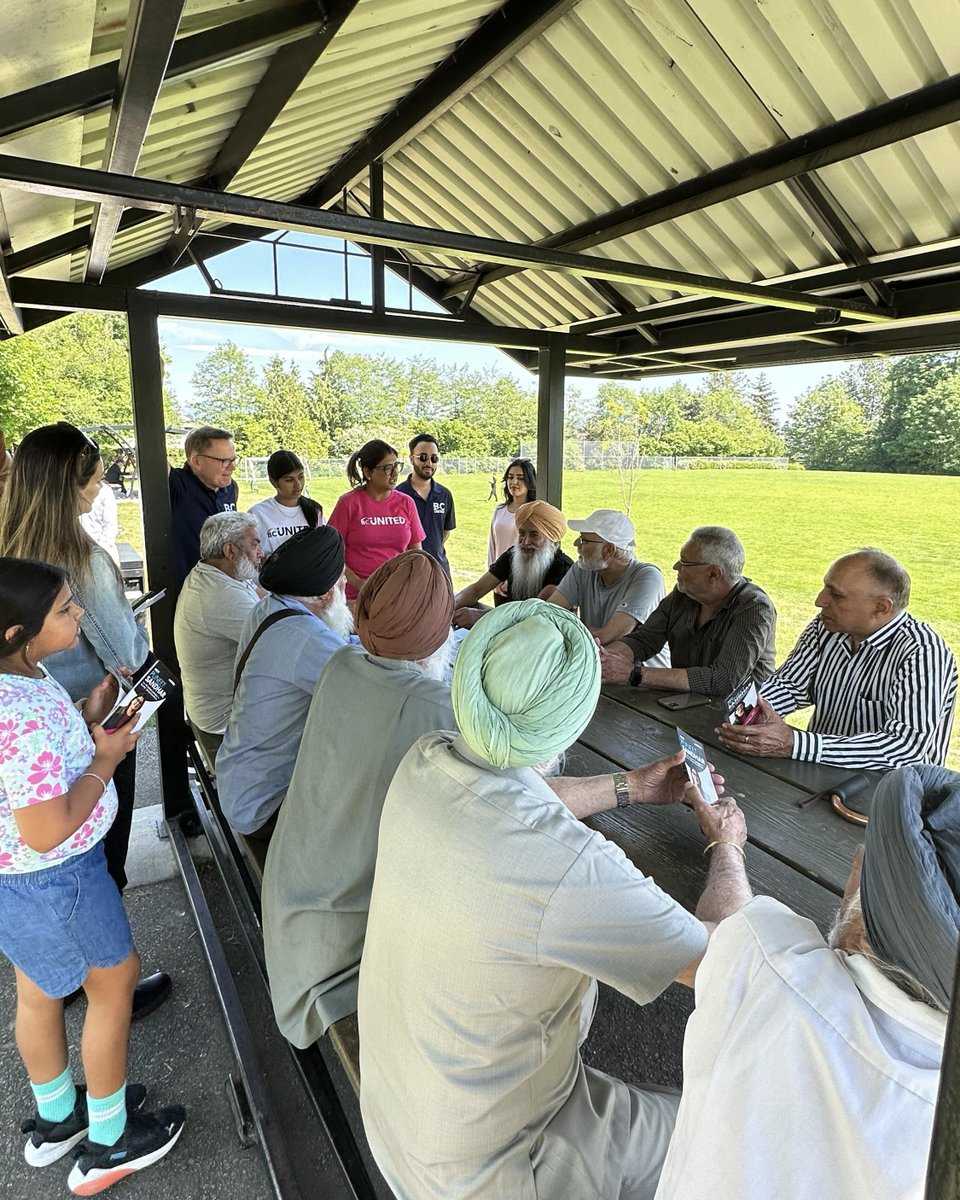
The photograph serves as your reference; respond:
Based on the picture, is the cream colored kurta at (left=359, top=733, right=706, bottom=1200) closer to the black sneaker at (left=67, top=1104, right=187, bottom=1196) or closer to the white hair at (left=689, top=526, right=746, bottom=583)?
the black sneaker at (left=67, top=1104, right=187, bottom=1196)

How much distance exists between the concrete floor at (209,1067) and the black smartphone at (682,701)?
82cm

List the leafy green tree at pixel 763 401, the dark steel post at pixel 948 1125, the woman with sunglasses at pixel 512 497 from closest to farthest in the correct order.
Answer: the dark steel post at pixel 948 1125 → the woman with sunglasses at pixel 512 497 → the leafy green tree at pixel 763 401

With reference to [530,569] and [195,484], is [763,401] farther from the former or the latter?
[195,484]

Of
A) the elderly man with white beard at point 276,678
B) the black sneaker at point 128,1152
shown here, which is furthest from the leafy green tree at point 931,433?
the black sneaker at point 128,1152

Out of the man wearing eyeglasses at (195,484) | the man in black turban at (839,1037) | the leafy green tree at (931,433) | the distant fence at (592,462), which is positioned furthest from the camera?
the distant fence at (592,462)

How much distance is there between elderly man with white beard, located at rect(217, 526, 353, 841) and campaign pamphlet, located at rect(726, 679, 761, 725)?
1.04 meters

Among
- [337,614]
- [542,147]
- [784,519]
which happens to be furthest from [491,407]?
[337,614]

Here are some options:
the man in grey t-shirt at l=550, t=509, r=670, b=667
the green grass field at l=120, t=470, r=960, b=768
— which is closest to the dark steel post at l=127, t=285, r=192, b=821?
the man in grey t-shirt at l=550, t=509, r=670, b=667

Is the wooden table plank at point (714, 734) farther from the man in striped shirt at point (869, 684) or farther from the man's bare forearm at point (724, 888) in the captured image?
the man's bare forearm at point (724, 888)

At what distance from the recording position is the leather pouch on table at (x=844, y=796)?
1540mm

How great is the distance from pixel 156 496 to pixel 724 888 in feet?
8.72

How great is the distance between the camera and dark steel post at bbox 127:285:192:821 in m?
2.86

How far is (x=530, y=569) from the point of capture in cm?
358

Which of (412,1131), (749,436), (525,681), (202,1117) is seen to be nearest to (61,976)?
(202,1117)
